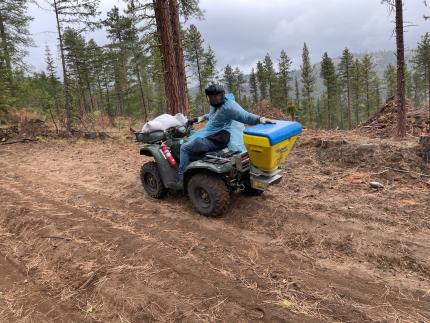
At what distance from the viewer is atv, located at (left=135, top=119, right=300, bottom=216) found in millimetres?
4930

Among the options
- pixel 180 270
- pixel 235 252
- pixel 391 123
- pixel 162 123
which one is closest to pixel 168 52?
pixel 162 123

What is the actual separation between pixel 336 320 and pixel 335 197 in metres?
2.86

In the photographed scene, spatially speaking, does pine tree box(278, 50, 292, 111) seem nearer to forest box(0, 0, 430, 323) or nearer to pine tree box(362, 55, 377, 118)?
pine tree box(362, 55, 377, 118)

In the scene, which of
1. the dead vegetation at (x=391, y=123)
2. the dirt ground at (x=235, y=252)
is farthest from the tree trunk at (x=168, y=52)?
the dead vegetation at (x=391, y=123)

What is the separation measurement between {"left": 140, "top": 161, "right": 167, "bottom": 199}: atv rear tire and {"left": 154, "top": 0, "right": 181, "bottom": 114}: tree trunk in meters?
4.33

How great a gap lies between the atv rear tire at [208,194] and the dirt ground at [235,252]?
0.17 metres

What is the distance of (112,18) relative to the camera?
30156 millimetres

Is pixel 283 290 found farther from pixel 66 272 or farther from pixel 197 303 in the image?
pixel 66 272

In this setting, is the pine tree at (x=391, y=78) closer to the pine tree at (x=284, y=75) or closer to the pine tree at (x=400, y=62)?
the pine tree at (x=284, y=75)

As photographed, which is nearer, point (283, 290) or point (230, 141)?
point (283, 290)

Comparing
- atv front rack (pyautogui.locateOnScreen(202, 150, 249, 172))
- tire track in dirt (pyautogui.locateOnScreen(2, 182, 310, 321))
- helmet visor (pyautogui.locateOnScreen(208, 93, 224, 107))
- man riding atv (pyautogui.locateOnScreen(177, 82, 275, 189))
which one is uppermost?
helmet visor (pyautogui.locateOnScreen(208, 93, 224, 107))

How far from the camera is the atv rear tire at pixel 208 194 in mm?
4984

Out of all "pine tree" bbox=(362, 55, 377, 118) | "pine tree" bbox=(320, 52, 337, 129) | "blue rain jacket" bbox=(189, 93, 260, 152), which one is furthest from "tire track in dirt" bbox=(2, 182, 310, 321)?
"pine tree" bbox=(362, 55, 377, 118)

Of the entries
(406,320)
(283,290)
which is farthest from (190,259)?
(406,320)
